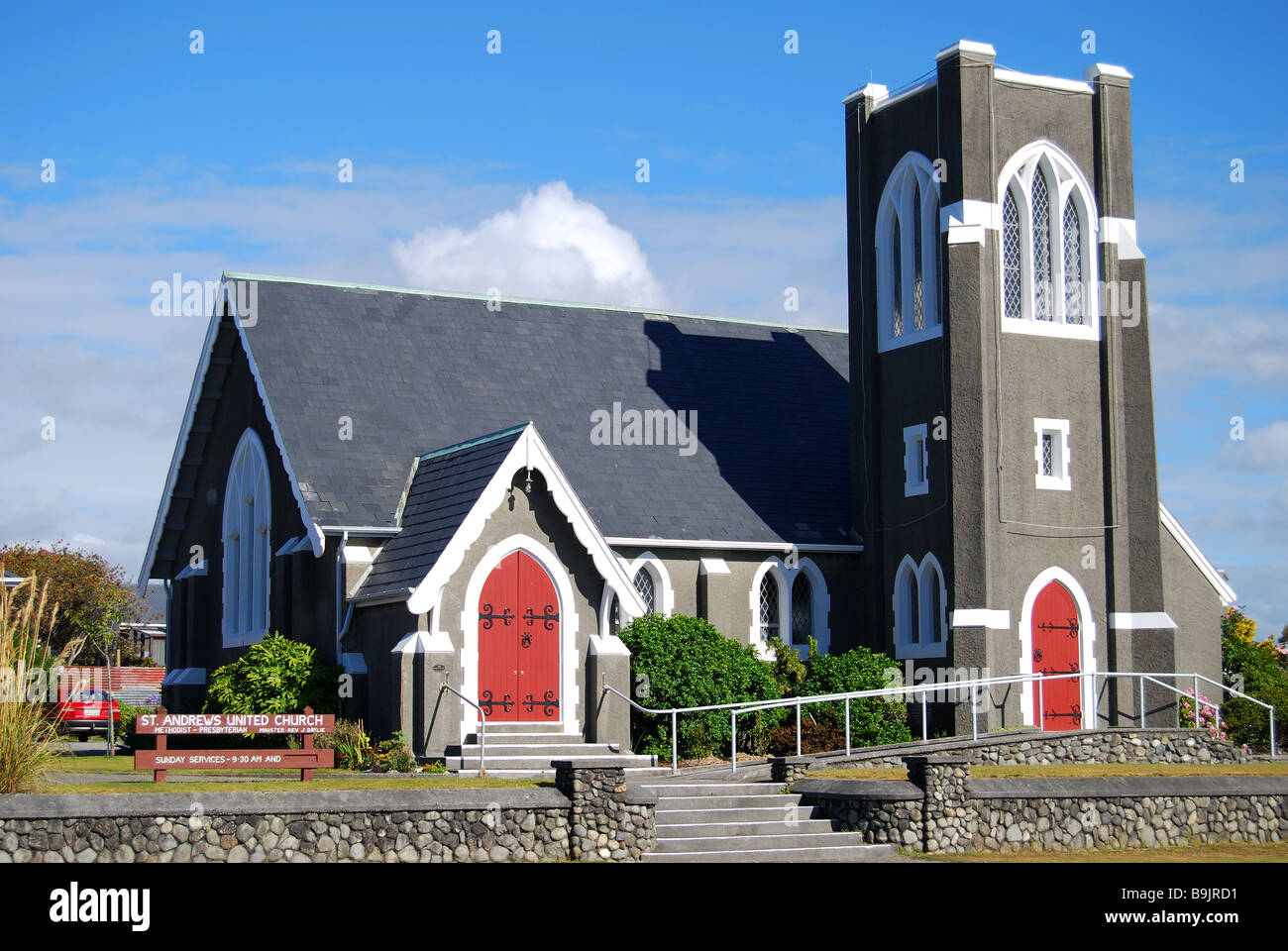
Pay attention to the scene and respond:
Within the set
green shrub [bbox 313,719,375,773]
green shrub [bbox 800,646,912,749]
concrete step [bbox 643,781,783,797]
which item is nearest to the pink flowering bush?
green shrub [bbox 800,646,912,749]

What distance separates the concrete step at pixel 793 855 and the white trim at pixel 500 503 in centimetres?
728

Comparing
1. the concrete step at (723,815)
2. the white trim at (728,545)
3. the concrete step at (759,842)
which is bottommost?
the concrete step at (759,842)

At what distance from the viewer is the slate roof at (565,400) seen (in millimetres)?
29547

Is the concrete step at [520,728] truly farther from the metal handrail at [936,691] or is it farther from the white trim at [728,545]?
the white trim at [728,545]

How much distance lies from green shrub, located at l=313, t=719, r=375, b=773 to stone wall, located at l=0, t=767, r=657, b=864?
6391mm

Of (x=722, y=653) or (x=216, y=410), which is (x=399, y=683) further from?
(x=216, y=410)

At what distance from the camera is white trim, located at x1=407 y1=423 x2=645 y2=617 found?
25.0m

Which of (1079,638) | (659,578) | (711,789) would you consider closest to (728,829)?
(711,789)

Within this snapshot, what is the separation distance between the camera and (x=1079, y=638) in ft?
95.5

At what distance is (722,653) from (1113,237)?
10.9 meters

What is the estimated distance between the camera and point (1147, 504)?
29484mm

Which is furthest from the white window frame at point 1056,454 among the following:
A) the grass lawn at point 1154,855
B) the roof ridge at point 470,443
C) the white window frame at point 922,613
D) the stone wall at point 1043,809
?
the grass lawn at point 1154,855

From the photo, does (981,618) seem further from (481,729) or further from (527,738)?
(481,729)

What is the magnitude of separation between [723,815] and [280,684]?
32.1 ft
